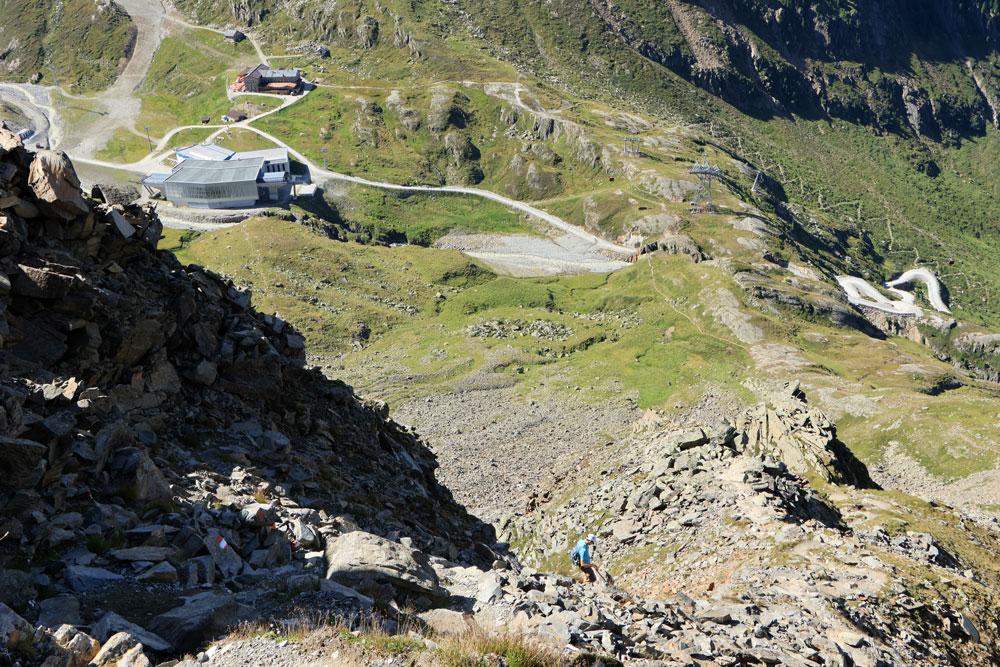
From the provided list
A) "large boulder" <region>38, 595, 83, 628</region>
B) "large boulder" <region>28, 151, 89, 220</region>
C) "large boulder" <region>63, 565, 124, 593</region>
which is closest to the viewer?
"large boulder" <region>38, 595, 83, 628</region>

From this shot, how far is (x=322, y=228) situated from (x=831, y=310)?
111236mm

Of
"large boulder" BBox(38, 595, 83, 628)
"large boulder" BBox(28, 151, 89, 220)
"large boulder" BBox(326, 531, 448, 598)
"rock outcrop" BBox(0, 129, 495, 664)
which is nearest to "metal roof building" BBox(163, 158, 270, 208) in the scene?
"rock outcrop" BBox(0, 129, 495, 664)

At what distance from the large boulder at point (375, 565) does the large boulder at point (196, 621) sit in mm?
3499

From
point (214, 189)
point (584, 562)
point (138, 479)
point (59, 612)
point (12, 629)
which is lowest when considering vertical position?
point (584, 562)

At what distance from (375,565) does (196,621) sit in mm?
5343

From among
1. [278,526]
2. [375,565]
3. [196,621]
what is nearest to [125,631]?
[196,621]

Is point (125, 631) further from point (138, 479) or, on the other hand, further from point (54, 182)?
point (54, 182)

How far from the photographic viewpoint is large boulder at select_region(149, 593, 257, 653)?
48.6 feet

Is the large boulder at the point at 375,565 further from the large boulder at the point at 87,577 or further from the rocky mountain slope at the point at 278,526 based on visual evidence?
the large boulder at the point at 87,577

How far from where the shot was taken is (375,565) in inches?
765

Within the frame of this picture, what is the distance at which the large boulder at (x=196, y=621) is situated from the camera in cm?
1482

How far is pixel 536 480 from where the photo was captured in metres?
66.7

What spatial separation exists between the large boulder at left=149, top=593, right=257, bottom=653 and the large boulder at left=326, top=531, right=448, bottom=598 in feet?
11.5

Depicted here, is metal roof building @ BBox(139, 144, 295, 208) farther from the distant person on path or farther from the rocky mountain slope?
the distant person on path
